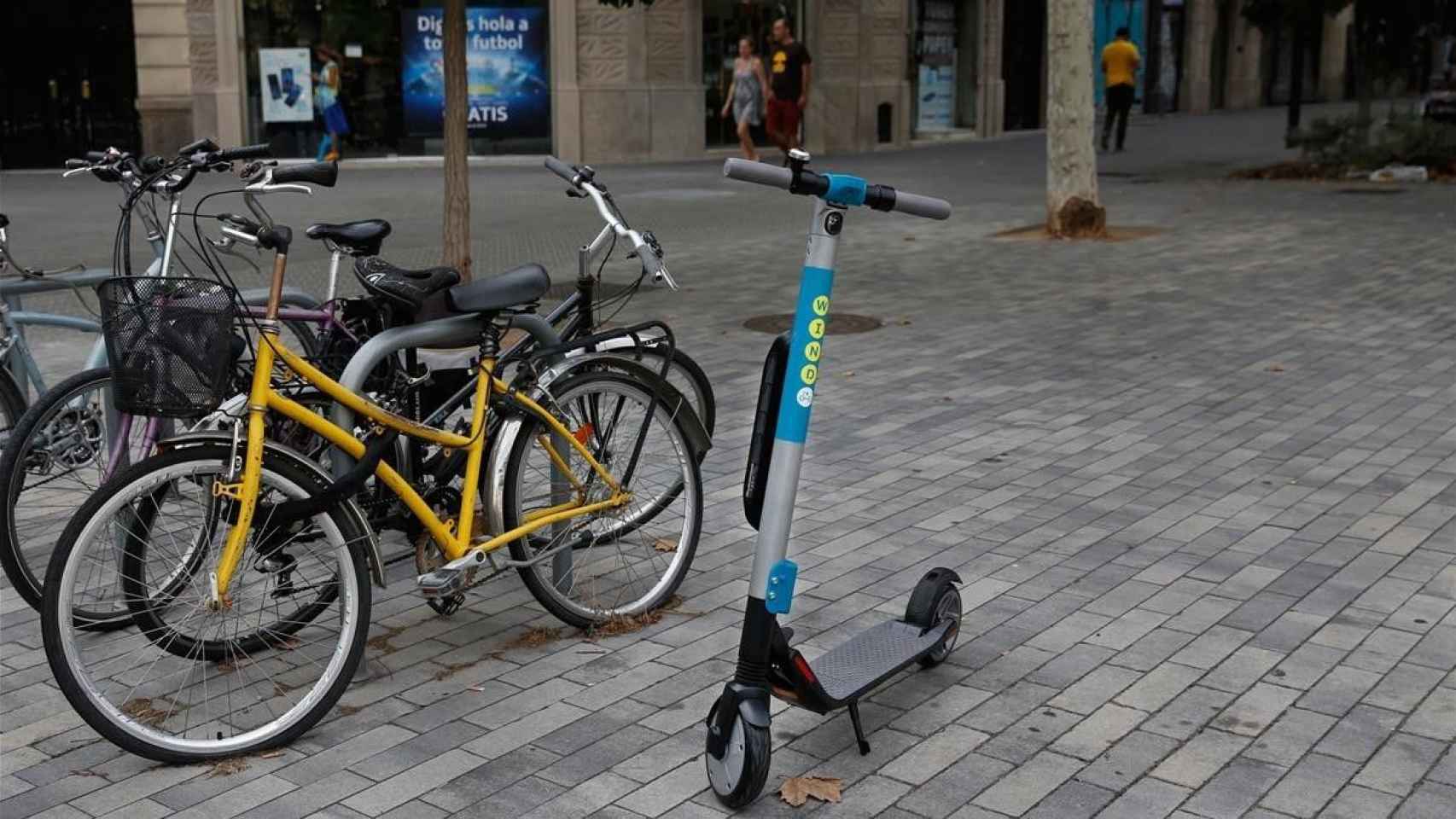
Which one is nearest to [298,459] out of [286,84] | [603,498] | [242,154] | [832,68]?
[242,154]

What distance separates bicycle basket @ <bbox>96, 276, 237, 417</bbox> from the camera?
12.4 feet

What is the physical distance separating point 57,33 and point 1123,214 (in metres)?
14.6

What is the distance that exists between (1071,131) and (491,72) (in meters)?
10.7

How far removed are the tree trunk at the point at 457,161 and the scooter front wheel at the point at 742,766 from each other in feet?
22.0

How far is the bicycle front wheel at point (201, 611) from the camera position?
12.1 feet

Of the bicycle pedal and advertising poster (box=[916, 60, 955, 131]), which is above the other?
advertising poster (box=[916, 60, 955, 131])

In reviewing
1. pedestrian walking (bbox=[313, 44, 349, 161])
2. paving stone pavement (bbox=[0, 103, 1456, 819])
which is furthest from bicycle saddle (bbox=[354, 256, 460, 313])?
pedestrian walking (bbox=[313, 44, 349, 161])

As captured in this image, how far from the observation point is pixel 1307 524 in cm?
568

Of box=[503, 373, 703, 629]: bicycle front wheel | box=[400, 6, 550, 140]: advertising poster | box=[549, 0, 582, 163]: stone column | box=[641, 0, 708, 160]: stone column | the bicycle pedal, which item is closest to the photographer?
the bicycle pedal

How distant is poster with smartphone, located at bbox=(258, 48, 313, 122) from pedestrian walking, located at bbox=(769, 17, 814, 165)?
6311 millimetres

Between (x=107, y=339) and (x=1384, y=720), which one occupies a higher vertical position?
(x=107, y=339)

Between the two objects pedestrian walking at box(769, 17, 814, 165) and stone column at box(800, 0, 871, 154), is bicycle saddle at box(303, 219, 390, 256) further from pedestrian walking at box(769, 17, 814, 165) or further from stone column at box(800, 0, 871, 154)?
stone column at box(800, 0, 871, 154)

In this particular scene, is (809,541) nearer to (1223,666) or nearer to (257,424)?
(1223,666)

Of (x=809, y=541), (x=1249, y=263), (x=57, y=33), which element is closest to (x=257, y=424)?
(x=809, y=541)
